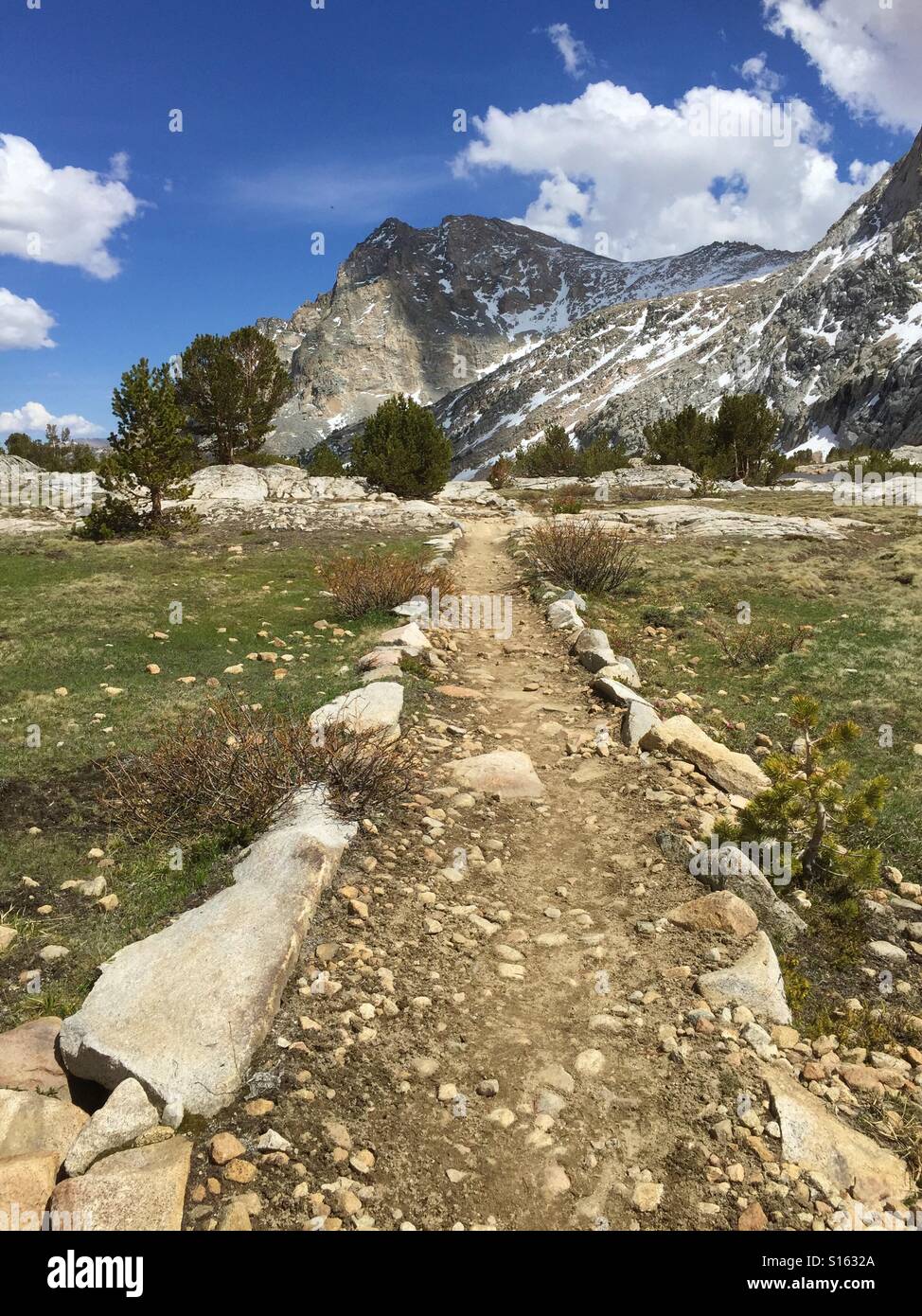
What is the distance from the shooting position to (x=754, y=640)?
40.9 ft

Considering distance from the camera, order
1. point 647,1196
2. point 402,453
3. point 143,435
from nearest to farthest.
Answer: point 647,1196 < point 143,435 < point 402,453

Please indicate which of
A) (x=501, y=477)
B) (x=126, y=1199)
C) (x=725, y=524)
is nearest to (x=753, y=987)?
(x=126, y=1199)

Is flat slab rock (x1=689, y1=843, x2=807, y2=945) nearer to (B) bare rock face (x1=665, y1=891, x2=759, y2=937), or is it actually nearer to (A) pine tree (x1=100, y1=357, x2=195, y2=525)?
(B) bare rock face (x1=665, y1=891, x2=759, y2=937)

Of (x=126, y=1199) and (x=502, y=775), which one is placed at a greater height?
(x=502, y=775)

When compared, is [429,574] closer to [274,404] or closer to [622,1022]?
[622,1022]

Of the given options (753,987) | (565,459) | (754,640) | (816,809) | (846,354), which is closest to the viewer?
(753,987)

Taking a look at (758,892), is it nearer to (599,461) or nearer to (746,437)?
(746,437)

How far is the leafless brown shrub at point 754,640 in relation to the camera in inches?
464

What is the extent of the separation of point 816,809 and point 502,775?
2.99 meters

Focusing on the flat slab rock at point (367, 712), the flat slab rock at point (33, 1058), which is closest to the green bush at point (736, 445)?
the flat slab rock at point (367, 712)

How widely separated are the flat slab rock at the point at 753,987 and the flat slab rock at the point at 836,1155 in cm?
65

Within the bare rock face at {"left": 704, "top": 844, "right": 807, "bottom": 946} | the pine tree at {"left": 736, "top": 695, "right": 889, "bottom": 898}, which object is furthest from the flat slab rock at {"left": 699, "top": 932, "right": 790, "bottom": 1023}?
the pine tree at {"left": 736, "top": 695, "right": 889, "bottom": 898}

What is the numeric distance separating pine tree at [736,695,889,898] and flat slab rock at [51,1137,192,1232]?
4493mm

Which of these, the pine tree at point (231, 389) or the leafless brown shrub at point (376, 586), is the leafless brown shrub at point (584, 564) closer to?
the leafless brown shrub at point (376, 586)
